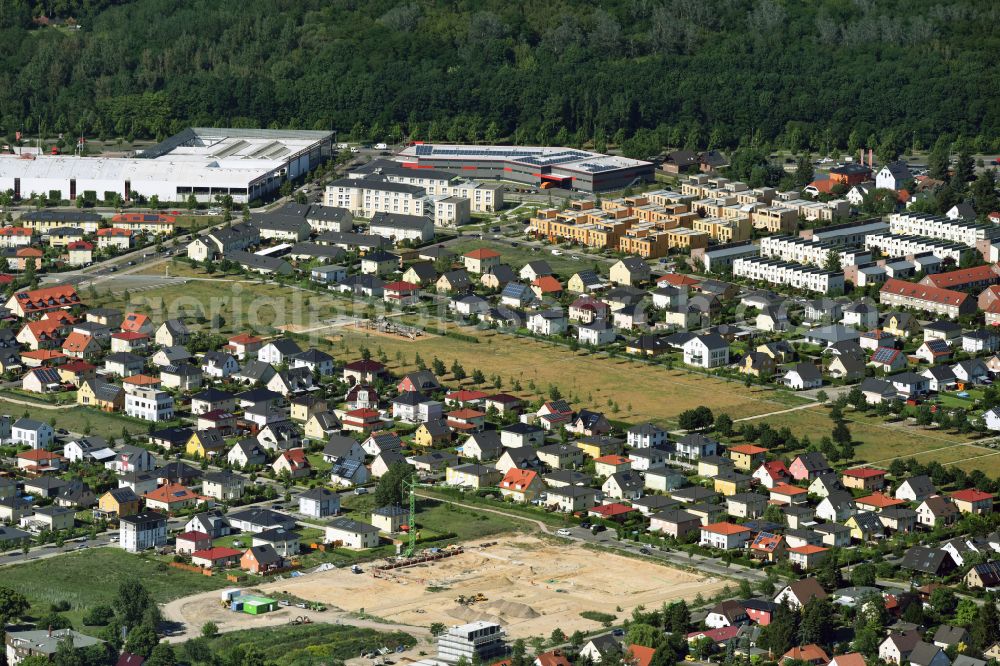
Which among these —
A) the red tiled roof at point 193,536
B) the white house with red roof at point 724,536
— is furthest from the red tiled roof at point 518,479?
the red tiled roof at point 193,536

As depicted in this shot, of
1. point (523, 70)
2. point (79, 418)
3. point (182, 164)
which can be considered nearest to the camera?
point (79, 418)

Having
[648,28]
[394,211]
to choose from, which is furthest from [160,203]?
[648,28]

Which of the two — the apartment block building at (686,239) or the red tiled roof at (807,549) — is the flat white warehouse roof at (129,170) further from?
the red tiled roof at (807,549)

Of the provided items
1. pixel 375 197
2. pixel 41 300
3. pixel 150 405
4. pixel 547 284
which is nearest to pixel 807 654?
pixel 150 405

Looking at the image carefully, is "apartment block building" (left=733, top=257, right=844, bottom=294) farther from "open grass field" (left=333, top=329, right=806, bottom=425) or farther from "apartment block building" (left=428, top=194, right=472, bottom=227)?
"apartment block building" (left=428, top=194, right=472, bottom=227)

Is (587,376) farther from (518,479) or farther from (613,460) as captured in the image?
(518,479)

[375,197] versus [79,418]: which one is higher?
[375,197]

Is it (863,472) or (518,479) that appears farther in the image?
(518,479)

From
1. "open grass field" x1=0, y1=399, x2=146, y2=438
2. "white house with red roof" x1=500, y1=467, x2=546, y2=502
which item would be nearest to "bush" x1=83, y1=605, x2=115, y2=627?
"white house with red roof" x1=500, y1=467, x2=546, y2=502
